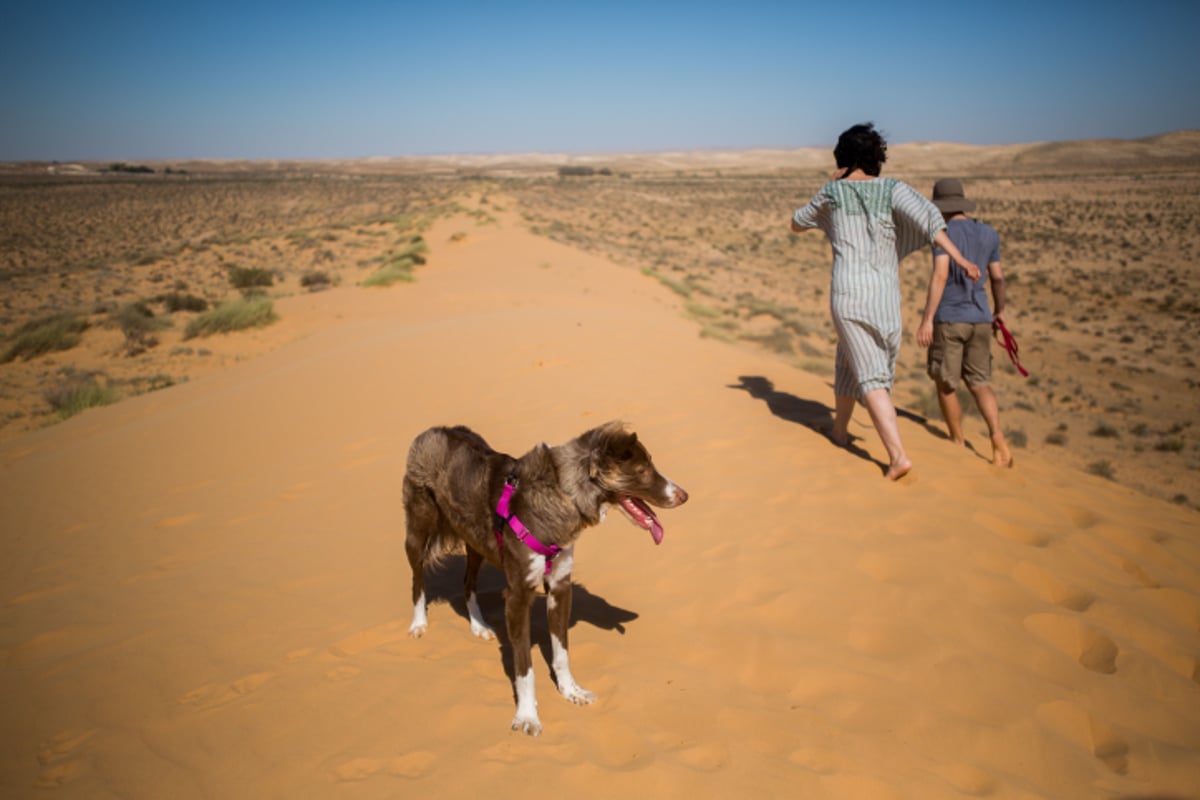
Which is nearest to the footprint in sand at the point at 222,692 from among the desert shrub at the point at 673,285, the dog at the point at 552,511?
the dog at the point at 552,511

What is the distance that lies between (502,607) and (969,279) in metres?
4.91

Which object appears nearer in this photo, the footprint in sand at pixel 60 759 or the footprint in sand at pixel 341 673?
the footprint in sand at pixel 60 759

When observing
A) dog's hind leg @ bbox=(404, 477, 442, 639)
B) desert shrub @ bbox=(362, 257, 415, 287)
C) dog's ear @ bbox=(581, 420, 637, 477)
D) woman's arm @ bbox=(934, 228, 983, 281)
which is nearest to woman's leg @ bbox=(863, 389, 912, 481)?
woman's arm @ bbox=(934, 228, 983, 281)

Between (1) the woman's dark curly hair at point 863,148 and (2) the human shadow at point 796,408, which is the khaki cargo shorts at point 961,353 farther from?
(1) the woman's dark curly hair at point 863,148

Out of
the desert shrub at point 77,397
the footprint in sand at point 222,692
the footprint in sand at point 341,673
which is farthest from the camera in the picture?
the desert shrub at point 77,397

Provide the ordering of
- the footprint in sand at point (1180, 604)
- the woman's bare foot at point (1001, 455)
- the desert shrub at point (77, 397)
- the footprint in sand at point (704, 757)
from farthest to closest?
the desert shrub at point (77, 397)
the woman's bare foot at point (1001, 455)
the footprint in sand at point (1180, 604)
the footprint in sand at point (704, 757)

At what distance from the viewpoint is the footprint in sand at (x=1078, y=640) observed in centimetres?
313

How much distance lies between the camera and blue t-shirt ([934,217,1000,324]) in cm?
568

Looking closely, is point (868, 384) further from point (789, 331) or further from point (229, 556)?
point (789, 331)

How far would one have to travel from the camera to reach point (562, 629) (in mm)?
3064

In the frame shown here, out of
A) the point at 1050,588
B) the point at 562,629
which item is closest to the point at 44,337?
the point at 562,629

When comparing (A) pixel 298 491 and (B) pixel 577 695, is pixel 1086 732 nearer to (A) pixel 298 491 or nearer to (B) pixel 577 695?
(B) pixel 577 695

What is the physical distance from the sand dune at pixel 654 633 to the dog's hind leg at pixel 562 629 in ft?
0.43

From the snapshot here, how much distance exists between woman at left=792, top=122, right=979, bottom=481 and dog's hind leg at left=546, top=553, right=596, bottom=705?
124 inches
